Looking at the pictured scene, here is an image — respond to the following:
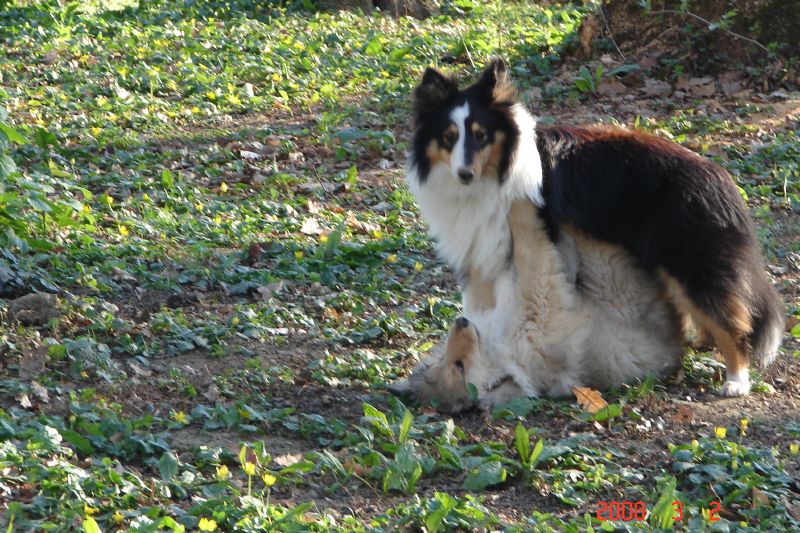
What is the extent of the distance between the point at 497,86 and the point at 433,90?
0.37 meters

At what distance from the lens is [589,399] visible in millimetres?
5234

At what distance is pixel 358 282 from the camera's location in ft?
22.4

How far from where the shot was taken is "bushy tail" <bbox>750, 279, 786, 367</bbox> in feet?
18.0

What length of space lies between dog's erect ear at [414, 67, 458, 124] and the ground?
51.7 inches

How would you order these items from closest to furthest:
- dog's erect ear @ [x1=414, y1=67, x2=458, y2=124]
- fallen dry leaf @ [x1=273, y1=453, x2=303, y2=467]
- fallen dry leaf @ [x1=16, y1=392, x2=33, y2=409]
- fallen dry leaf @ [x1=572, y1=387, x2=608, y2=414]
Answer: fallen dry leaf @ [x1=273, y1=453, x2=303, y2=467], fallen dry leaf @ [x1=16, y1=392, x2=33, y2=409], fallen dry leaf @ [x1=572, y1=387, x2=608, y2=414], dog's erect ear @ [x1=414, y1=67, x2=458, y2=124]

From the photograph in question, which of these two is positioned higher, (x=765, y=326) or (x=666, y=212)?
(x=666, y=212)

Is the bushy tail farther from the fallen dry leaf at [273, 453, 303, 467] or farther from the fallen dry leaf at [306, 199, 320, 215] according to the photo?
the fallen dry leaf at [306, 199, 320, 215]

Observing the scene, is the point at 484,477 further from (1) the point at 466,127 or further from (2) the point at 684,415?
(1) the point at 466,127

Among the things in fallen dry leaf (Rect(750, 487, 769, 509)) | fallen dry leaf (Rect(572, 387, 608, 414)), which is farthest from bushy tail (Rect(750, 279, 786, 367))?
fallen dry leaf (Rect(750, 487, 769, 509))

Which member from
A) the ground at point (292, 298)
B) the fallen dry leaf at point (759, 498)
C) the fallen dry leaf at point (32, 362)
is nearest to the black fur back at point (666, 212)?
the ground at point (292, 298)

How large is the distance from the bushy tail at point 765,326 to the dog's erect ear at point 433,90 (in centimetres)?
201
